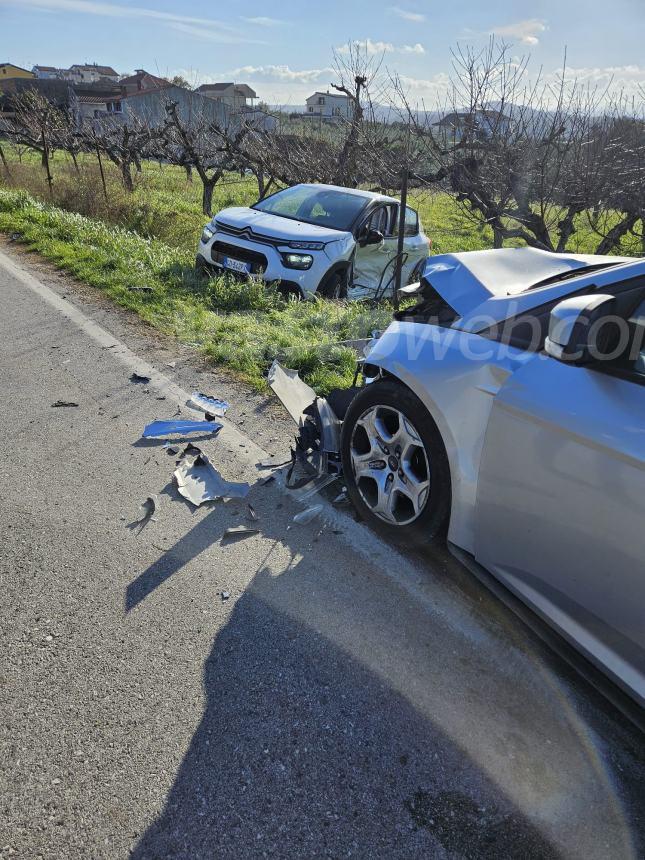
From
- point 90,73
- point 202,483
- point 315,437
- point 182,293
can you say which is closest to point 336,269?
point 182,293

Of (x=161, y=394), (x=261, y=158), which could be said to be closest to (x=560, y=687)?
(x=161, y=394)

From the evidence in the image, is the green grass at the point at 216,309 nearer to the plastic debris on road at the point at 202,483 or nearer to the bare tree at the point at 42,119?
the plastic debris on road at the point at 202,483

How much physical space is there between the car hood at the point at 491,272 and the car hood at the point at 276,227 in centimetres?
457

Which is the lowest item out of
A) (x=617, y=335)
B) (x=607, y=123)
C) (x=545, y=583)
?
(x=545, y=583)

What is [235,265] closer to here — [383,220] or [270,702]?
[383,220]

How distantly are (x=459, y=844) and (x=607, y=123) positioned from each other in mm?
10486

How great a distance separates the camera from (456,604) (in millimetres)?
2734

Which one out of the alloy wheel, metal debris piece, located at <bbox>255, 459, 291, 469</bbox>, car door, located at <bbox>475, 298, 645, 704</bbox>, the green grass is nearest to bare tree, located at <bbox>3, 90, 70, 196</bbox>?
the green grass

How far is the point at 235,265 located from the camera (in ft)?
25.3

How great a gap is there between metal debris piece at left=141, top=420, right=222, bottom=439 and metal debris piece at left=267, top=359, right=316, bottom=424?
1.73 feet

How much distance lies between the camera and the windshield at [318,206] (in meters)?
8.18

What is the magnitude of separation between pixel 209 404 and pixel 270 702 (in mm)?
2735

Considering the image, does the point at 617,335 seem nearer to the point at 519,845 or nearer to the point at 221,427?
the point at 519,845

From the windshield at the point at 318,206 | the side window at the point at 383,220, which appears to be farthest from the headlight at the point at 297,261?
the side window at the point at 383,220
